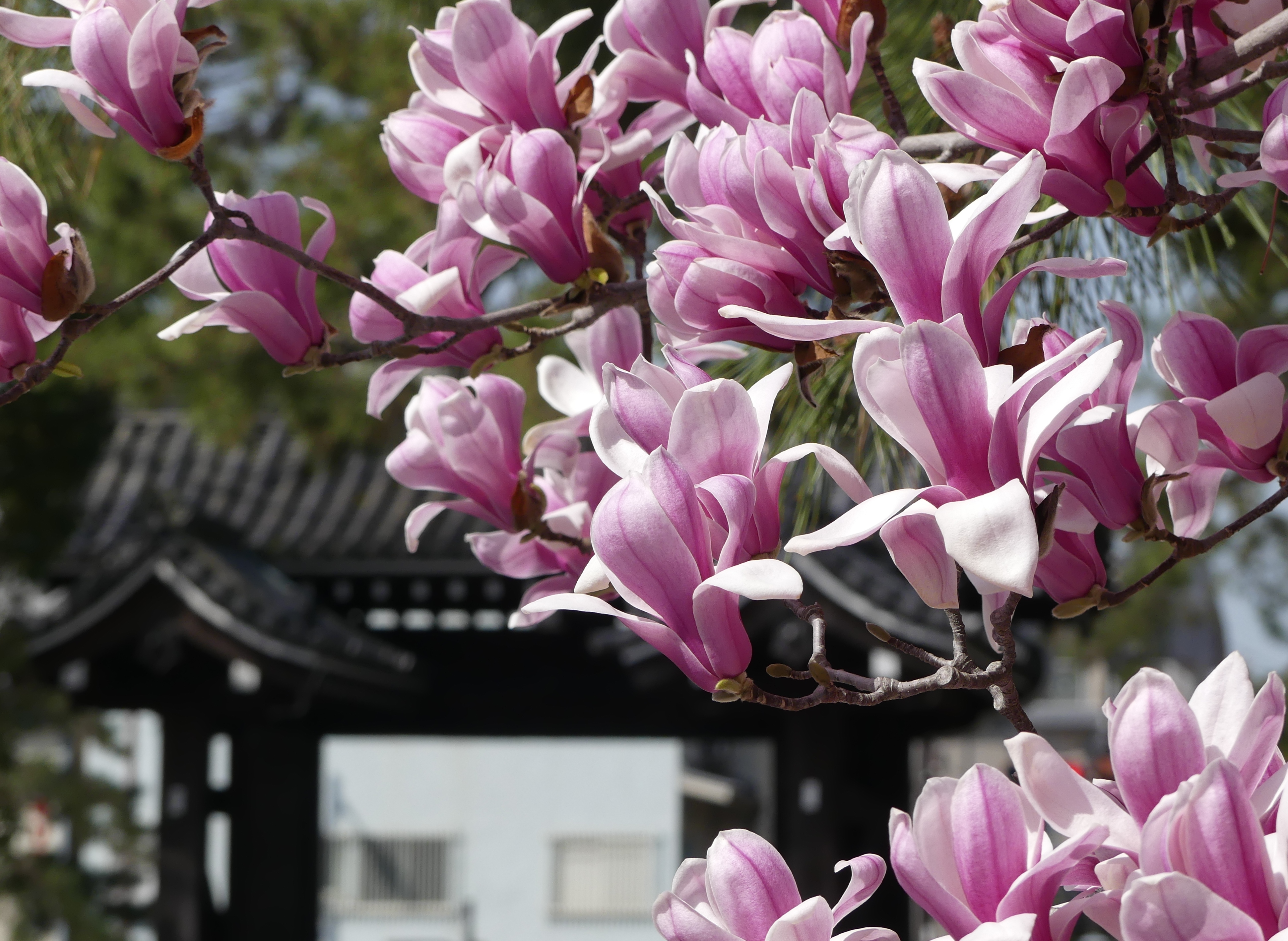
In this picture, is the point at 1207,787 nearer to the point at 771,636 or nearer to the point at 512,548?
the point at 512,548

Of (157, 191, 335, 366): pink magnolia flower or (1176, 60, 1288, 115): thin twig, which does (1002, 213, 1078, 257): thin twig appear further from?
(157, 191, 335, 366): pink magnolia flower

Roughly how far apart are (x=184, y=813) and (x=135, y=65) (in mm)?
3059

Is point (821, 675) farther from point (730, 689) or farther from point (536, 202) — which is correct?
point (536, 202)

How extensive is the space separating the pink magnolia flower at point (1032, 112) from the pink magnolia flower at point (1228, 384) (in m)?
0.07

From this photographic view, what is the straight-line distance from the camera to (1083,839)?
0.36m

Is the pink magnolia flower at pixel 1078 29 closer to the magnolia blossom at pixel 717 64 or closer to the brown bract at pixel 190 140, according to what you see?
the magnolia blossom at pixel 717 64

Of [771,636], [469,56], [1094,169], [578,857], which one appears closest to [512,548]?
[469,56]

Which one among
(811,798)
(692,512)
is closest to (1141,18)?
(692,512)

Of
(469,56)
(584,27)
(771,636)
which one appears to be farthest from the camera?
(771,636)

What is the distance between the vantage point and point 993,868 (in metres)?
0.38

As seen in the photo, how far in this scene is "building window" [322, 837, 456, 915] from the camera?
998cm

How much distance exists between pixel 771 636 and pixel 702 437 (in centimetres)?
239

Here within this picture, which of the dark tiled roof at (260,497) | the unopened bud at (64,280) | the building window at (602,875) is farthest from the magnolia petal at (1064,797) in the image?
the building window at (602,875)

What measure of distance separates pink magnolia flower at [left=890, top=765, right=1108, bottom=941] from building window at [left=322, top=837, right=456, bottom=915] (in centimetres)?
1008
